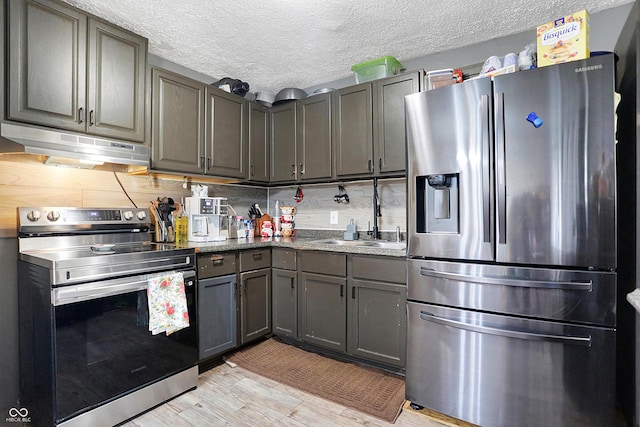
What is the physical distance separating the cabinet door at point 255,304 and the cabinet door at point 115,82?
1330 millimetres

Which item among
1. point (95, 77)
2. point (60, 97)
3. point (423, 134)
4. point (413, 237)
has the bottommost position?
point (413, 237)

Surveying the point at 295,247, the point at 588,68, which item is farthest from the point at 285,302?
the point at 588,68

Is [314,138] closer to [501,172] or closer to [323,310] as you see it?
[323,310]

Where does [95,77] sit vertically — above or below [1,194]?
above

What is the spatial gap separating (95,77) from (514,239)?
8.62ft

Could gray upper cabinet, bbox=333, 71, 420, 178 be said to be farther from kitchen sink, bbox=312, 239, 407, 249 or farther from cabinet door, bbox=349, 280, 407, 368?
cabinet door, bbox=349, 280, 407, 368

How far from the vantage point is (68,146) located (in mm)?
1819

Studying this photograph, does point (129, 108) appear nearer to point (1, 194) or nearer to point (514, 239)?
point (1, 194)

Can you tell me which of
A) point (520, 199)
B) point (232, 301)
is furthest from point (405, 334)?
point (232, 301)

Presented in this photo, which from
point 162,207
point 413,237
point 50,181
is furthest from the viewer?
point 162,207

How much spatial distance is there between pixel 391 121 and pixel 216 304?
1940 mm

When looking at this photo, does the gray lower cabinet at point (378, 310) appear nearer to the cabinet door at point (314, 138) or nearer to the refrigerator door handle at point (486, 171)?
the refrigerator door handle at point (486, 171)

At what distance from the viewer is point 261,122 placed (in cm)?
316

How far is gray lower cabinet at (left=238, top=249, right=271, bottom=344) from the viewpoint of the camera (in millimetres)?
2547
